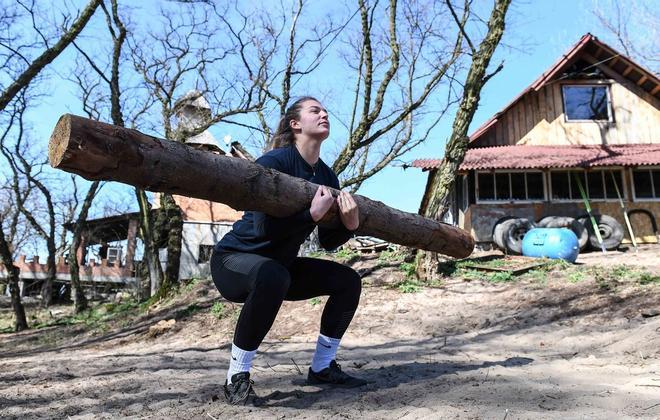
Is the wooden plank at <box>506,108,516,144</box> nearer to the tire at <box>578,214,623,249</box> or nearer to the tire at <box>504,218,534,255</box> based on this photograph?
the tire at <box>578,214,623,249</box>

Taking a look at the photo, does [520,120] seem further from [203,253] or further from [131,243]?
[131,243]

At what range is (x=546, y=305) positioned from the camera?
265 inches

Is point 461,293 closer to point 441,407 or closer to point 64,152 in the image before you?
point 441,407

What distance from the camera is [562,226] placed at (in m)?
13.7

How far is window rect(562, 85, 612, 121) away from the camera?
16.4m

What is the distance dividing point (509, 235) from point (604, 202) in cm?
364

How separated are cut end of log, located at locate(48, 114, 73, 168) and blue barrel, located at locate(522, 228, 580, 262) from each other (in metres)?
10.3

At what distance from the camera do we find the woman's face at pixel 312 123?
332 centimetres

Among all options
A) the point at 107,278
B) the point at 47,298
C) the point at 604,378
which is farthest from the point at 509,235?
the point at 107,278

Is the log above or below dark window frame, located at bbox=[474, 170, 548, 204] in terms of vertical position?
below

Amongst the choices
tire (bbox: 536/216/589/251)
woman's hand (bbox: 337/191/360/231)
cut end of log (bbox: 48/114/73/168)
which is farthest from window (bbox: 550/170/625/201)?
cut end of log (bbox: 48/114/73/168)

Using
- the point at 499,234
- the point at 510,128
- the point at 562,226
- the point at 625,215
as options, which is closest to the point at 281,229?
the point at 499,234

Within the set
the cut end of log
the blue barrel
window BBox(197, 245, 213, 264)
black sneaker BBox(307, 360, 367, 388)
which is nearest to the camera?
the cut end of log

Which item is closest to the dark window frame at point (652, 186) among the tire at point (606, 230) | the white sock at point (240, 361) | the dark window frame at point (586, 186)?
the dark window frame at point (586, 186)
